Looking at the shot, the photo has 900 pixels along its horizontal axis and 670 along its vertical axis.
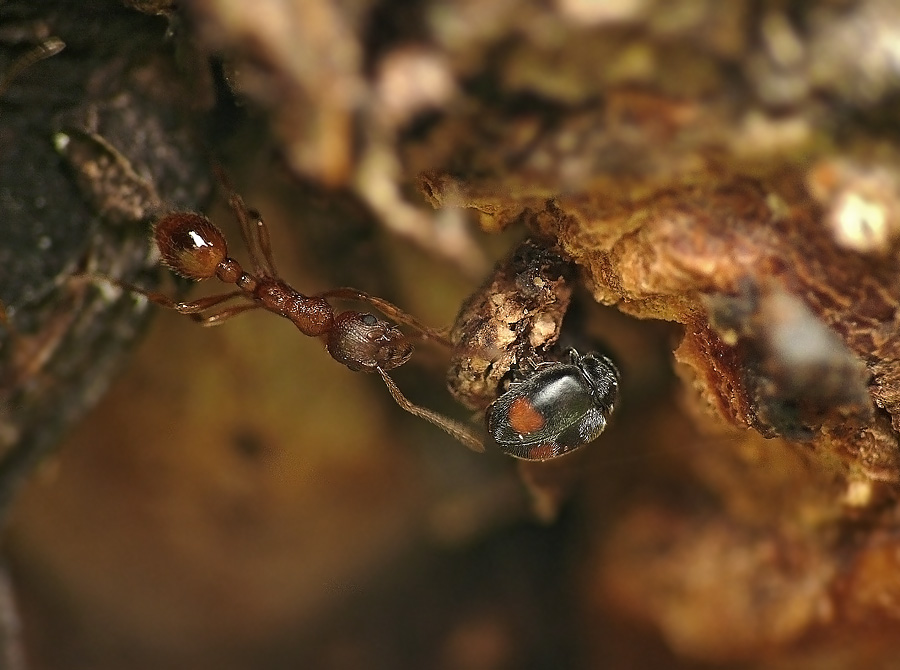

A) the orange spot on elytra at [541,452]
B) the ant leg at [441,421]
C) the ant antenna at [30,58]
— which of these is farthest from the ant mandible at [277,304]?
the ant antenna at [30,58]

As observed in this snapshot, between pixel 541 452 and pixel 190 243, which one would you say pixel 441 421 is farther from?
pixel 190 243

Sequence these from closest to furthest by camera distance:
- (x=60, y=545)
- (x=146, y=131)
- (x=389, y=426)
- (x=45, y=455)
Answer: (x=146, y=131), (x=45, y=455), (x=389, y=426), (x=60, y=545)

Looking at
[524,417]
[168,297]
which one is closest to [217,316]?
[168,297]

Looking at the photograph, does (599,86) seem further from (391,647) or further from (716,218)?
(391,647)

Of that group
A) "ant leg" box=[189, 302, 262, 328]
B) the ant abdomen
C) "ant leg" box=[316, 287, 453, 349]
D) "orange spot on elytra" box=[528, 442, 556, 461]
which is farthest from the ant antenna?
"orange spot on elytra" box=[528, 442, 556, 461]

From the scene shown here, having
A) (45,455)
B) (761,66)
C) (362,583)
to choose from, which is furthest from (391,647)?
(761,66)

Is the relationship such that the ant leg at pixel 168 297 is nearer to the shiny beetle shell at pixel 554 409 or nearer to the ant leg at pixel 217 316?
the ant leg at pixel 217 316
